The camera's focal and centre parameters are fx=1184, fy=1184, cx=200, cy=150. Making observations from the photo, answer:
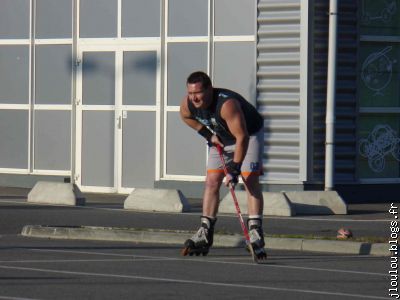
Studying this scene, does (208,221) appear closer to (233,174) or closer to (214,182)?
(214,182)

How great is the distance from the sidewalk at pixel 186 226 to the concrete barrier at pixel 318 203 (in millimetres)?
265

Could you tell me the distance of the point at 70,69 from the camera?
21656mm

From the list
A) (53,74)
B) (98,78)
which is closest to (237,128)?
(98,78)

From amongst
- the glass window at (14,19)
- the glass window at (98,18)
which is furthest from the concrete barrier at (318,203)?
the glass window at (14,19)

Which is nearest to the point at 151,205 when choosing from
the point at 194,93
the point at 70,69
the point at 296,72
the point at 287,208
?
the point at 287,208

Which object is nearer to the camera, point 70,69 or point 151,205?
point 151,205

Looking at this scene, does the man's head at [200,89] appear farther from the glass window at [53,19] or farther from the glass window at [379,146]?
the glass window at [53,19]

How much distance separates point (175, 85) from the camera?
20516mm

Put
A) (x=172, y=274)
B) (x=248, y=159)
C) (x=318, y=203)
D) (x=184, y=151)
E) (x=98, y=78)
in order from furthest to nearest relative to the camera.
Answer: (x=98, y=78), (x=184, y=151), (x=318, y=203), (x=248, y=159), (x=172, y=274)

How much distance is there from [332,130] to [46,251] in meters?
6.93

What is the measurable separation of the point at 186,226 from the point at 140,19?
6371 mm

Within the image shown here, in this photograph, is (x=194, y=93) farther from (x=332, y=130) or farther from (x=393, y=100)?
(x=393, y=100)

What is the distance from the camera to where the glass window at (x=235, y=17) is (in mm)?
19750

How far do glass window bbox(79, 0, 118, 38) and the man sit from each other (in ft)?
31.0
